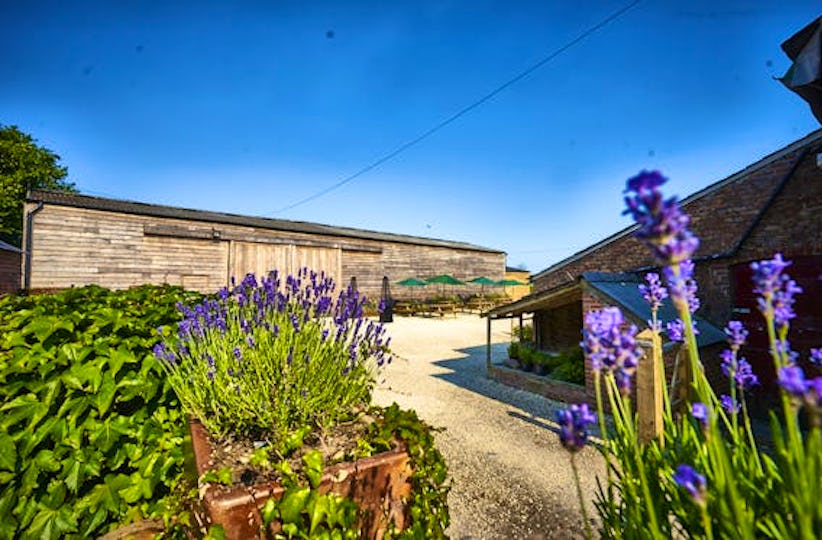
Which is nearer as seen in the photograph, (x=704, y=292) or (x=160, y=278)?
(x=704, y=292)

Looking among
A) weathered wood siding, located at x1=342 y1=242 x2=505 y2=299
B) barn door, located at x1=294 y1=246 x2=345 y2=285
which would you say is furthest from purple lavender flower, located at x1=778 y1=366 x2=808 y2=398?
weathered wood siding, located at x1=342 y1=242 x2=505 y2=299

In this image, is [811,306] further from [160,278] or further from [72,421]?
[160,278]

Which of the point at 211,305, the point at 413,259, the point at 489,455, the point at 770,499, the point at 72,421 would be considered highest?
the point at 413,259

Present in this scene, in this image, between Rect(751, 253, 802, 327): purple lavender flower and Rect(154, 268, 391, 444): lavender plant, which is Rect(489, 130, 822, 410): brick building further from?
Rect(751, 253, 802, 327): purple lavender flower

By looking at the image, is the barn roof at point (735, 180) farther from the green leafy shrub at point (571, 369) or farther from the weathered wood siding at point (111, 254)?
the weathered wood siding at point (111, 254)

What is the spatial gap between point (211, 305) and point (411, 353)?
8.16 metres

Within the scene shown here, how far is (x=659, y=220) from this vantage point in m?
0.80

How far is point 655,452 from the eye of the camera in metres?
1.29

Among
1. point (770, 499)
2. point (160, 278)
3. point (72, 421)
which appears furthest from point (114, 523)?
point (160, 278)

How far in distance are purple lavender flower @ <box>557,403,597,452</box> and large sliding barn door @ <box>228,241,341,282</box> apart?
641 inches

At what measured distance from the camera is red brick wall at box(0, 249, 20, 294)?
1576 cm

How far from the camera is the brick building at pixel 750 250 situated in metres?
5.84

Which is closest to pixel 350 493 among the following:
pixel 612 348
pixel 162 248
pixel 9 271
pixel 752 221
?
pixel 612 348

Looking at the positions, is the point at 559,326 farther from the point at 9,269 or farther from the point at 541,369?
the point at 9,269
